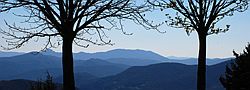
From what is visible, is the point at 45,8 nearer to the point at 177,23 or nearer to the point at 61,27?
the point at 61,27

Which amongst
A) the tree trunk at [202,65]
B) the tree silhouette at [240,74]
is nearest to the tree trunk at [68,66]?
the tree trunk at [202,65]

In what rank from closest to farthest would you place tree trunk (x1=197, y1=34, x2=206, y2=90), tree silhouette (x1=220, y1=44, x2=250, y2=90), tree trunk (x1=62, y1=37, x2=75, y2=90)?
tree trunk (x1=62, y1=37, x2=75, y2=90), tree trunk (x1=197, y1=34, x2=206, y2=90), tree silhouette (x1=220, y1=44, x2=250, y2=90)

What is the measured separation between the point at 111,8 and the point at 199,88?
4995 millimetres

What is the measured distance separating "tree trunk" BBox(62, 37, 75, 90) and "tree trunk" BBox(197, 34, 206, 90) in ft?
17.2

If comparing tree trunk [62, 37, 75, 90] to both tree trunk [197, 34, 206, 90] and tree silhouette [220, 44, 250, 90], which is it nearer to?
tree trunk [197, 34, 206, 90]

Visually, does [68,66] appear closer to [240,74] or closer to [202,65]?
[202,65]

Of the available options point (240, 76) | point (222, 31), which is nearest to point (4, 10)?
point (222, 31)

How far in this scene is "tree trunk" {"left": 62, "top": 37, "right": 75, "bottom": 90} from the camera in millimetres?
11641

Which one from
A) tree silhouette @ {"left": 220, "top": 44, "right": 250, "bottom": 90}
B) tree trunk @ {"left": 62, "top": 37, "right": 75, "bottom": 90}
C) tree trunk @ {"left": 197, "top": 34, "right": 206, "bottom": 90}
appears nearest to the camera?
tree trunk @ {"left": 62, "top": 37, "right": 75, "bottom": 90}

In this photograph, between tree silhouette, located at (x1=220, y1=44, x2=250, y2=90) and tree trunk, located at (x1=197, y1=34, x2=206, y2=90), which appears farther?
tree silhouette, located at (x1=220, y1=44, x2=250, y2=90)

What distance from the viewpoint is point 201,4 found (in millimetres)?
15039

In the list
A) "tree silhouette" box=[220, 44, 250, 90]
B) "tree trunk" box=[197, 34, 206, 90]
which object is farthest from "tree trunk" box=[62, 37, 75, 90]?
"tree silhouette" box=[220, 44, 250, 90]

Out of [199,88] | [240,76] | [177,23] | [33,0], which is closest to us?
[33,0]

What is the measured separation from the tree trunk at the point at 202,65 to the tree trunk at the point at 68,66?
17.2 feet
